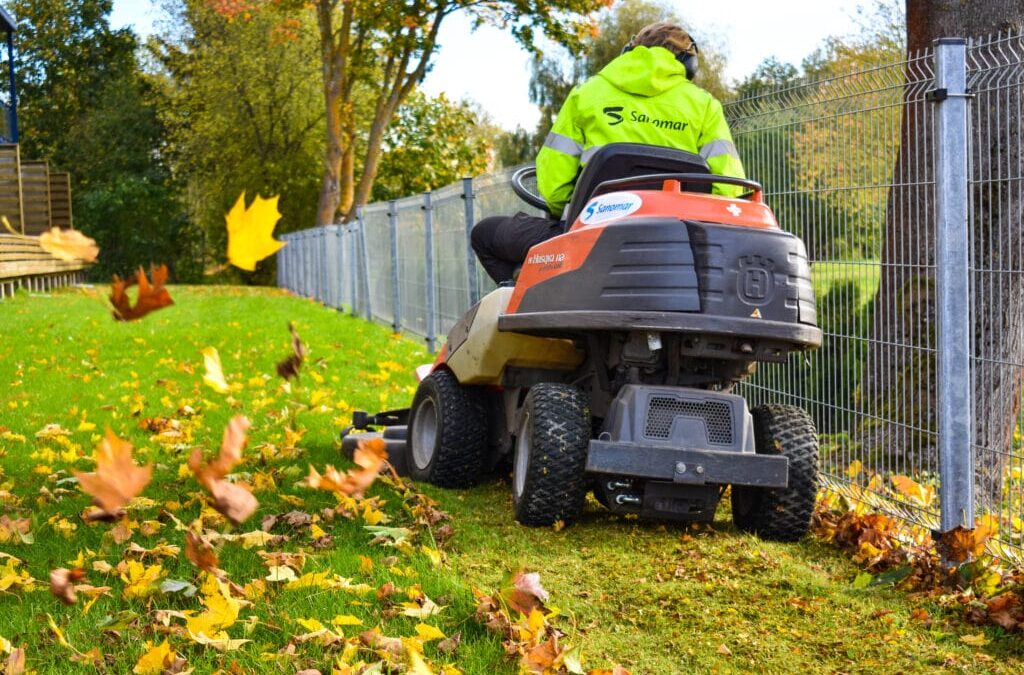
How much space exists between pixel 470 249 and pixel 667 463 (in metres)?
6.73

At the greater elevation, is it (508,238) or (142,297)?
(508,238)

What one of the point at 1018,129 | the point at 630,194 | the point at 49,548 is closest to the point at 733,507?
the point at 630,194

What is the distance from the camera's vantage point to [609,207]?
5141 mm

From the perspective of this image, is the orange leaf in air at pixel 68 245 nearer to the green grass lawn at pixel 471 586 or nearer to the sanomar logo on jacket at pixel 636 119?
the green grass lawn at pixel 471 586

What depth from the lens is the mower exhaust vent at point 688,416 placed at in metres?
5.05

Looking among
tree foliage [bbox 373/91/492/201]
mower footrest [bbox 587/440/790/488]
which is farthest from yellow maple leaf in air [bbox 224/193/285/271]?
tree foliage [bbox 373/91/492/201]

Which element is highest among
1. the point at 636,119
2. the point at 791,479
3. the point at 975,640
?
the point at 636,119

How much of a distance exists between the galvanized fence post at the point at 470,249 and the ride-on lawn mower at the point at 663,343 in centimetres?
534

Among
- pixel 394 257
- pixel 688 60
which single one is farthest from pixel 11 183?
pixel 688 60

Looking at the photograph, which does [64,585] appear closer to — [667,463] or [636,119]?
[667,463]

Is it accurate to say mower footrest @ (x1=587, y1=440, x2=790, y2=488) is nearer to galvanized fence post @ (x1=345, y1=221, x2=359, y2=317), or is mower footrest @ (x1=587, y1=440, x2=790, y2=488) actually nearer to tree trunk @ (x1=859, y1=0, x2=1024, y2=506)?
tree trunk @ (x1=859, y1=0, x2=1024, y2=506)

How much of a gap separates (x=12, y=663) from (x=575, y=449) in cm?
234

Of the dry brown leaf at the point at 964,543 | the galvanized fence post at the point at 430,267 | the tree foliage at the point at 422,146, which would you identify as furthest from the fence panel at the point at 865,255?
the tree foliage at the point at 422,146

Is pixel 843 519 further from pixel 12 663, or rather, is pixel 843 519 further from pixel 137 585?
pixel 12 663
